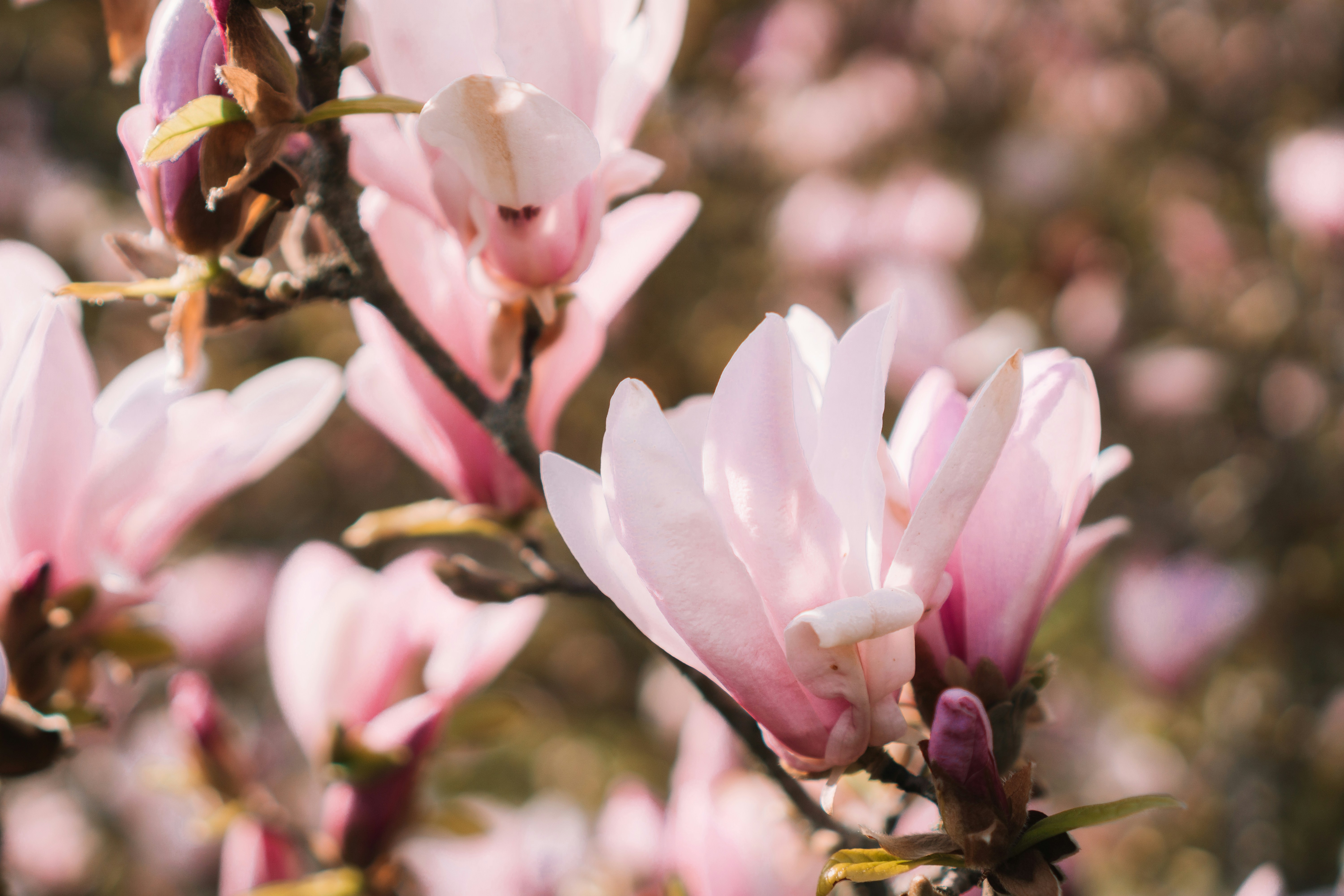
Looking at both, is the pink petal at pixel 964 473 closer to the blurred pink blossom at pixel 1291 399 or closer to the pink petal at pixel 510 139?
the pink petal at pixel 510 139

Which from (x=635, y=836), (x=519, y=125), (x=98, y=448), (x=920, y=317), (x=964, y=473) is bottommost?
(x=635, y=836)

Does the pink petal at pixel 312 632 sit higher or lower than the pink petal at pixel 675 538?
lower

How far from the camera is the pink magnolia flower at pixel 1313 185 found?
5.92 feet

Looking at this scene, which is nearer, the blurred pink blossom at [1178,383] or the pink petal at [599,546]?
the pink petal at [599,546]

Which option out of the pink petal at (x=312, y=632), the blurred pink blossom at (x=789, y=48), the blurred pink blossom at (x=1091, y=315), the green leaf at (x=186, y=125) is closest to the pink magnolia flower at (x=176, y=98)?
the green leaf at (x=186, y=125)

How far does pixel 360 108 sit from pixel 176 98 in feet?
0.31

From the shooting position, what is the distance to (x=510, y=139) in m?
0.47

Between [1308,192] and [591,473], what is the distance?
189 centimetres

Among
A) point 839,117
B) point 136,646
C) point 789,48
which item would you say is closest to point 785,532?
point 136,646

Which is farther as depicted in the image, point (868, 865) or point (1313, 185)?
point (1313, 185)

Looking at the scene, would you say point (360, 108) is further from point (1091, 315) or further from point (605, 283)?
point (1091, 315)

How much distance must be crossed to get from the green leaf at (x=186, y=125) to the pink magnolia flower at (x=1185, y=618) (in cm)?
161

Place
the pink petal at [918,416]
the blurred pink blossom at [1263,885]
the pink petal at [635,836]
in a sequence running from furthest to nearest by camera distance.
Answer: the pink petal at [635,836] < the blurred pink blossom at [1263,885] < the pink petal at [918,416]

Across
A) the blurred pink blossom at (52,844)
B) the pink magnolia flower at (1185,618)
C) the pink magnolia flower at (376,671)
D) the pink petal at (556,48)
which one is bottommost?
the blurred pink blossom at (52,844)
